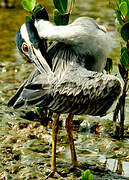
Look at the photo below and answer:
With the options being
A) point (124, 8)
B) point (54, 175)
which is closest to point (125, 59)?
point (124, 8)

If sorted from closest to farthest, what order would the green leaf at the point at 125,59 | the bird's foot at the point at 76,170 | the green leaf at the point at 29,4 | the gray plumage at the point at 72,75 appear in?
the gray plumage at the point at 72,75 < the bird's foot at the point at 76,170 < the green leaf at the point at 29,4 < the green leaf at the point at 125,59

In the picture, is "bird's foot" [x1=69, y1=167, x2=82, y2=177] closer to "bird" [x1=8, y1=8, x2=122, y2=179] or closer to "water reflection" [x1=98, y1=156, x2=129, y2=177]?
"bird" [x1=8, y1=8, x2=122, y2=179]

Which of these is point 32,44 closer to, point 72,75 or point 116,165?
point 72,75

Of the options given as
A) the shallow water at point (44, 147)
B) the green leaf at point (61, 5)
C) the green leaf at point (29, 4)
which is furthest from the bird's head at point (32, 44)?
the shallow water at point (44, 147)

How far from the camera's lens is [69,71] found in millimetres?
4324

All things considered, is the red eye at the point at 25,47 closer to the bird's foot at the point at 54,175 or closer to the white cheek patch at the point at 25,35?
the white cheek patch at the point at 25,35

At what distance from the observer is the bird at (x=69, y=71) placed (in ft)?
13.5

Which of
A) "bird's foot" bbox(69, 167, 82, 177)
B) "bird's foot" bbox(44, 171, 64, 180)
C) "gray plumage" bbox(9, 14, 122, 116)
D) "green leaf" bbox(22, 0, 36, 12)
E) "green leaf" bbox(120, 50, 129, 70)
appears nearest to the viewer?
"gray plumage" bbox(9, 14, 122, 116)

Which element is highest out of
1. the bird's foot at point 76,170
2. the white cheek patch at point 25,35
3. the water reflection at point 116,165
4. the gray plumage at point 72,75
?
the white cheek patch at point 25,35

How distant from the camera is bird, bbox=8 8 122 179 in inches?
162

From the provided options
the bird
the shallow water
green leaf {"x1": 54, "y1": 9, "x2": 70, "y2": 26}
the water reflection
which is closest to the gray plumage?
the bird

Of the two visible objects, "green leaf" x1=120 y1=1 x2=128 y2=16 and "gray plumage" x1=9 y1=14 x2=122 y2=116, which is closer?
"gray plumage" x1=9 y1=14 x2=122 y2=116

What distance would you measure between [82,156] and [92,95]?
1236 millimetres

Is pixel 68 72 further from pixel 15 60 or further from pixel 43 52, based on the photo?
pixel 15 60
